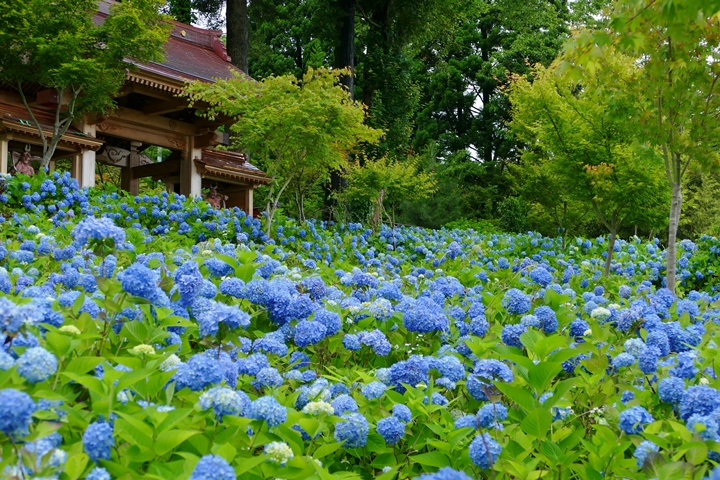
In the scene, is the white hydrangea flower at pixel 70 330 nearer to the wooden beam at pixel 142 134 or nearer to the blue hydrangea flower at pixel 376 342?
the blue hydrangea flower at pixel 376 342

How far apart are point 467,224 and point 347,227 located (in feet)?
31.3

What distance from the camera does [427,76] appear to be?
30.2m

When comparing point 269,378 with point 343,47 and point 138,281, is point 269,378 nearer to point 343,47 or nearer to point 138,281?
point 138,281

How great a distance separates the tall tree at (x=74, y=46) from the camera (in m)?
9.16

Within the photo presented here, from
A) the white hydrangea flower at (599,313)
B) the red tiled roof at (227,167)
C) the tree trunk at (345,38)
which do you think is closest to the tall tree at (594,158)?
the red tiled roof at (227,167)

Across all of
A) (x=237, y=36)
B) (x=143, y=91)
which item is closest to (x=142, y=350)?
A: (x=143, y=91)

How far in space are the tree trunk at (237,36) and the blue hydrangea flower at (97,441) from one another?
55.5 ft

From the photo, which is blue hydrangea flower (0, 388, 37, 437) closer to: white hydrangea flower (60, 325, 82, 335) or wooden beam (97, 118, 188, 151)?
white hydrangea flower (60, 325, 82, 335)

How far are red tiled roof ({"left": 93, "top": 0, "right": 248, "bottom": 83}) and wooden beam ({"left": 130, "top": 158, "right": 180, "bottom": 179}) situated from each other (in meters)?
2.03

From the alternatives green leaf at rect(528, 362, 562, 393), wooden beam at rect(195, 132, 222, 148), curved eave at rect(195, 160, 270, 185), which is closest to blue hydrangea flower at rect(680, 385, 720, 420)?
green leaf at rect(528, 362, 562, 393)

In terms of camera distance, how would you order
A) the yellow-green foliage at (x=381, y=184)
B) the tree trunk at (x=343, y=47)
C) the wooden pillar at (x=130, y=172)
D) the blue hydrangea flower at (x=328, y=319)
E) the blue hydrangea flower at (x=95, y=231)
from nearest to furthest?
the blue hydrangea flower at (x=95, y=231) → the blue hydrangea flower at (x=328, y=319) → the yellow-green foliage at (x=381, y=184) → the wooden pillar at (x=130, y=172) → the tree trunk at (x=343, y=47)

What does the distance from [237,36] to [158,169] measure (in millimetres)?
4847

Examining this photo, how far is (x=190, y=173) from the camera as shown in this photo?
13789 mm

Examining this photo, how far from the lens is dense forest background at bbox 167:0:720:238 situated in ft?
56.6
